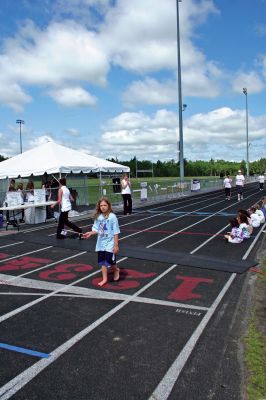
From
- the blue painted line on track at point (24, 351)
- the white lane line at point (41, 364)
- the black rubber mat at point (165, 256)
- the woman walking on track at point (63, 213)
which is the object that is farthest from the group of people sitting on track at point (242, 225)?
the blue painted line on track at point (24, 351)

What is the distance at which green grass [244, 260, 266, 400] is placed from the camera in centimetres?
365

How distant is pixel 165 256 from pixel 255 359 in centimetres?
509

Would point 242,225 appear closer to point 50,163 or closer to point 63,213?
point 63,213

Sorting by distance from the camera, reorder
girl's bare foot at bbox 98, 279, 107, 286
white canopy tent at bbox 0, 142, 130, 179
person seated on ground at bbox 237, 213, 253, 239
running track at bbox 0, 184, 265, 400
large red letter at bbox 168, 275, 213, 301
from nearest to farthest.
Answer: running track at bbox 0, 184, 265, 400, large red letter at bbox 168, 275, 213, 301, girl's bare foot at bbox 98, 279, 107, 286, person seated on ground at bbox 237, 213, 253, 239, white canopy tent at bbox 0, 142, 130, 179

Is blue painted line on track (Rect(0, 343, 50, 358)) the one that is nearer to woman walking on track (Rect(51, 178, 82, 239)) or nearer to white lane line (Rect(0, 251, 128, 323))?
white lane line (Rect(0, 251, 128, 323))

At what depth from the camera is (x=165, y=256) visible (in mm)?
9289

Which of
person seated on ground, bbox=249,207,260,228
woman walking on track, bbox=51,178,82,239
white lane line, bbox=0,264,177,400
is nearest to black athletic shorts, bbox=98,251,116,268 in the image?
white lane line, bbox=0,264,177,400

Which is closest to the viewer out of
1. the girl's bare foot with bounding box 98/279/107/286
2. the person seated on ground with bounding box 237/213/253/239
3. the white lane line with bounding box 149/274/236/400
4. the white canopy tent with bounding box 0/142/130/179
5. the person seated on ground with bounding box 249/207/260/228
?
the white lane line with bounding box 149/274/236/400

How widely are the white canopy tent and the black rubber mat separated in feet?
24.2

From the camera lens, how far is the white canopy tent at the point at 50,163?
18625 millimetres

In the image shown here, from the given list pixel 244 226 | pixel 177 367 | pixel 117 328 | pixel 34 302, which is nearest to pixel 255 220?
pixel 244 226

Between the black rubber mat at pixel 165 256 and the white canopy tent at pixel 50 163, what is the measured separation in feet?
24.2

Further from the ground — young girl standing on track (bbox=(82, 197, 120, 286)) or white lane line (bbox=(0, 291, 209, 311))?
young girl standing on track (bbox=(82, 197, 120, 286))

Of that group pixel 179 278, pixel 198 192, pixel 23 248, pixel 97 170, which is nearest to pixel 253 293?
pixel 179 278
